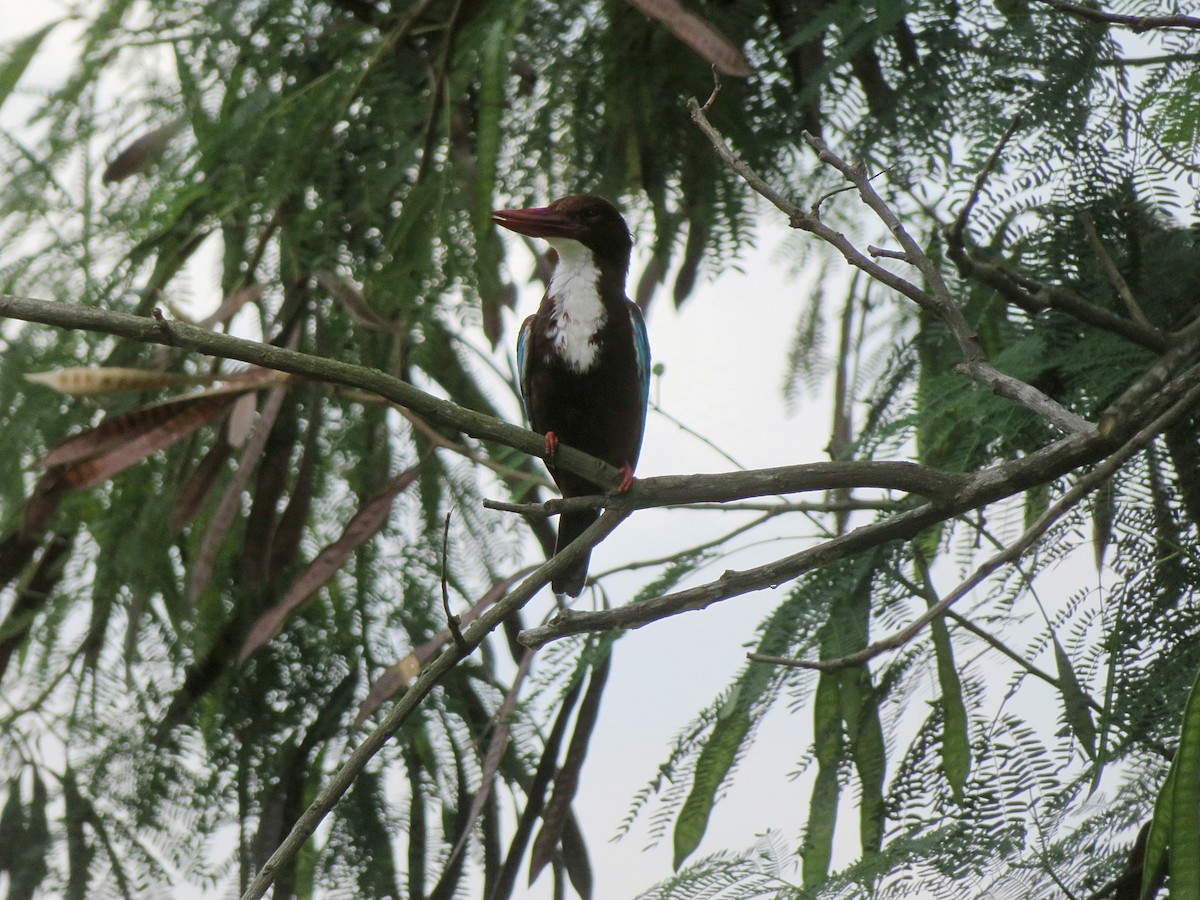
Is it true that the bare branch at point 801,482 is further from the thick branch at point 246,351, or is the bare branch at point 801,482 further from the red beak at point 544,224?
the red beak at point 544,224

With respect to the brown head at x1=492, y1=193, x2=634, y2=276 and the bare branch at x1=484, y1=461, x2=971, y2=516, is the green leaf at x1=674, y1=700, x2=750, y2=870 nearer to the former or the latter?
the bare branch at x1=484, y1=461, x2=971, y2=516

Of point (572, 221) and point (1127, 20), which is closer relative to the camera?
point (1127, 20)

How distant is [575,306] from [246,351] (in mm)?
1347

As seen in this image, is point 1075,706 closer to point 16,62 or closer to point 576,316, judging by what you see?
point 576,316

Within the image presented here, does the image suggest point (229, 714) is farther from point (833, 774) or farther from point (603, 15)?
point (603, 15)

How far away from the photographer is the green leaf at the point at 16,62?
10.5 feet

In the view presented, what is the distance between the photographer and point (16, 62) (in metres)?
3.20

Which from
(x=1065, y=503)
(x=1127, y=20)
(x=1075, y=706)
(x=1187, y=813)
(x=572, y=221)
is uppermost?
(x=572, y=221)

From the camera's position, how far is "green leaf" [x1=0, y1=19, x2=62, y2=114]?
3199 millimetres

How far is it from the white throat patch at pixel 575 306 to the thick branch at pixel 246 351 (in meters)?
1.11

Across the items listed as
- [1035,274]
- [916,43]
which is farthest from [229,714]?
[916,43]

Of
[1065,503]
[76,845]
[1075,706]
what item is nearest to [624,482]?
[1065,503]

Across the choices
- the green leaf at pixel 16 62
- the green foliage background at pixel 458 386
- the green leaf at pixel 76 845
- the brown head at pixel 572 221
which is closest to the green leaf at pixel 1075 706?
the green foliage background at pixel 458 386

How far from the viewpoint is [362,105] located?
3170 mm
